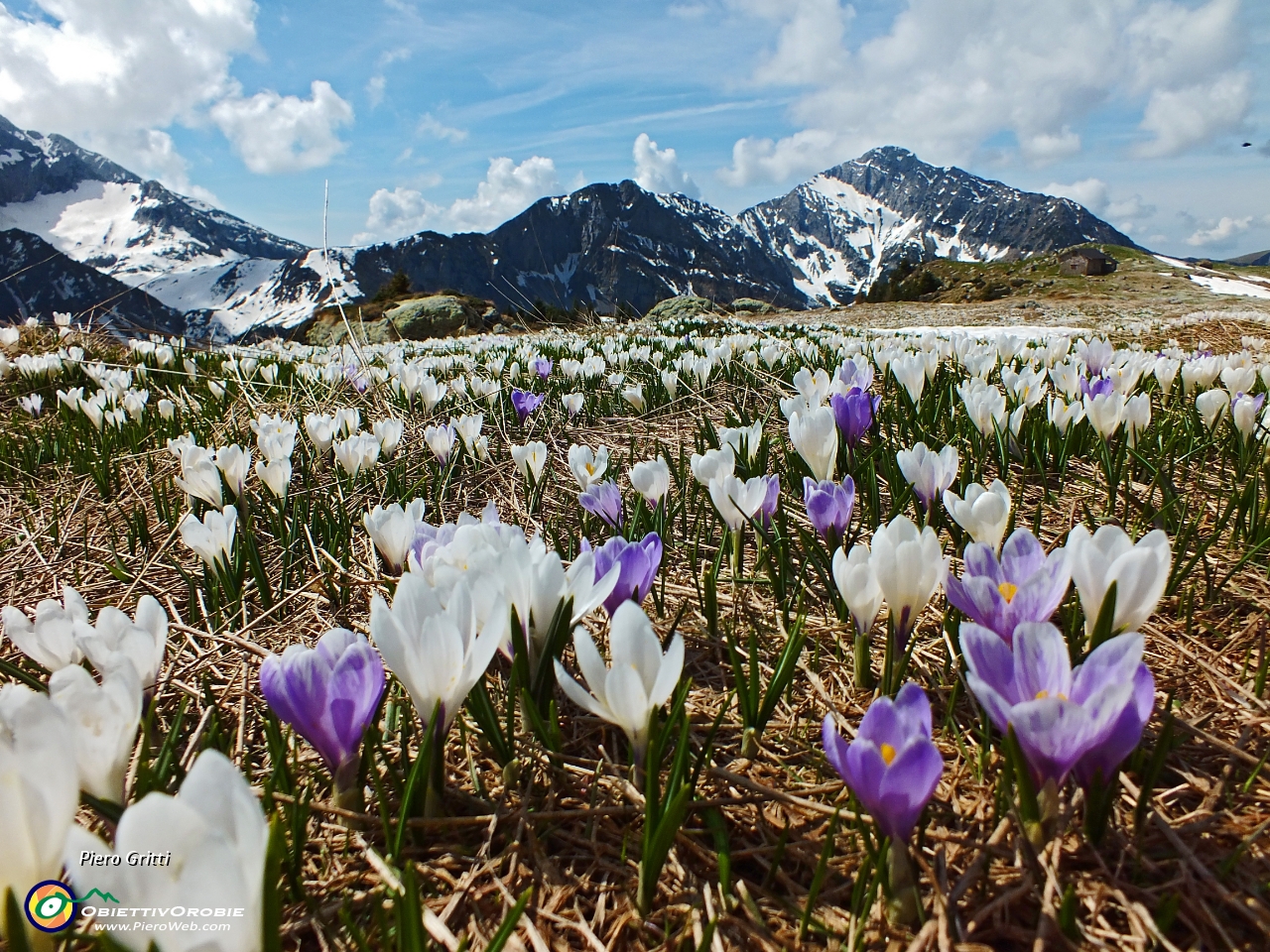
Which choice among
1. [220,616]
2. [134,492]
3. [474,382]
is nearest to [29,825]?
[220,616]

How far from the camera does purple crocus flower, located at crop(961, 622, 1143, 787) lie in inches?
29.9

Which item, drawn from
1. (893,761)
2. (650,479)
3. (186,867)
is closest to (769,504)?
(650,479)

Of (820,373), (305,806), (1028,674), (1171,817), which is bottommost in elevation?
(1171,817)

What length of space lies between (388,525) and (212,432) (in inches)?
89.9

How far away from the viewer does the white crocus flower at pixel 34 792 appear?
2.00 ft

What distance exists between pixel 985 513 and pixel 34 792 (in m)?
1.49

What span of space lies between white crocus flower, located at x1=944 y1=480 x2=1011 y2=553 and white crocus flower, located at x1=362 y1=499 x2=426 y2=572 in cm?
118

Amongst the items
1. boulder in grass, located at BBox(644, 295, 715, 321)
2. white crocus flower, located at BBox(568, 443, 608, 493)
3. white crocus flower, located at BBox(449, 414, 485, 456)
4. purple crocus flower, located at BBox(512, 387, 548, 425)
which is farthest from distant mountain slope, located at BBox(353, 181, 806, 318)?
white crocus flower, located at BBox(568, 443, 608, 493)

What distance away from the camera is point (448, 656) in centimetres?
92

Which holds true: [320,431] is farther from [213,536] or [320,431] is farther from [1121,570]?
[1121,570]

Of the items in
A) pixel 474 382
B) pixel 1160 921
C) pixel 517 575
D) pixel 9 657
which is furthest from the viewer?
pixel 474 382

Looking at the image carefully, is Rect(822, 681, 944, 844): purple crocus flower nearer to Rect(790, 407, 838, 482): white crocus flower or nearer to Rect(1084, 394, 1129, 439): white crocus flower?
Rect(790, 407, 838, 482): white crocus flower

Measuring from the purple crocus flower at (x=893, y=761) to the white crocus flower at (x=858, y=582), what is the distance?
15.4 inches

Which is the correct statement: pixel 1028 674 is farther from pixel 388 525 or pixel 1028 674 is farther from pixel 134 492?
pixel 134 492
